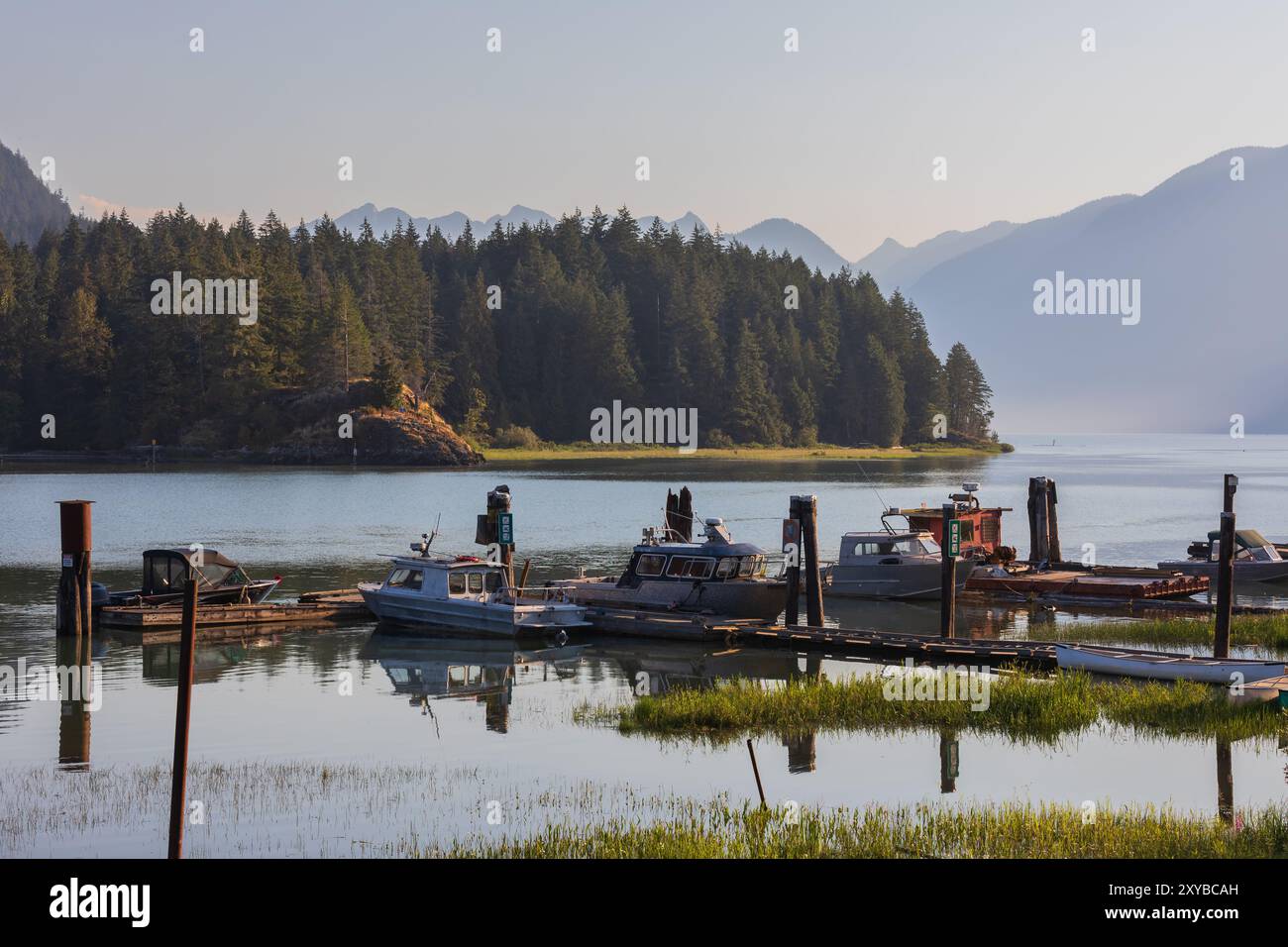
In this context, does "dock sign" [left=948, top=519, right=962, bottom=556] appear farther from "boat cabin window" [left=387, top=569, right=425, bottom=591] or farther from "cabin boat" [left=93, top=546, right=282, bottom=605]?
"cabin boat" [left=93, top=546, right=282, bottom=605]

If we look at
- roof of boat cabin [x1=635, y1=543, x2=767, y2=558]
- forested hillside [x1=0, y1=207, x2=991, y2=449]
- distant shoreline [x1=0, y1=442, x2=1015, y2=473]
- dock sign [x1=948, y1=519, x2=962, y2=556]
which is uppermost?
forested hillside [x1=0, y1=207, x2=991, y2=449]

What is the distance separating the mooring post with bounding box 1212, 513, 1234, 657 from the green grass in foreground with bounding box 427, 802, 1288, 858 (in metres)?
12.7

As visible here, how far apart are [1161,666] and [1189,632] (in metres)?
9.19

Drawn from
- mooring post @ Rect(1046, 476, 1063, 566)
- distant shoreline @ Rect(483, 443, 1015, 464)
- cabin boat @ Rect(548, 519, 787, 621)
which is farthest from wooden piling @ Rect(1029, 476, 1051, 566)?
distant shoreline @ Rect(483, 443, 1015, 464)

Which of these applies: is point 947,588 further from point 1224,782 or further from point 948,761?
point 1224,782

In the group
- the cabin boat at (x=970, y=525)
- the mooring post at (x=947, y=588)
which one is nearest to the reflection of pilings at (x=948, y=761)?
the mooring post at (x=947, y=588)

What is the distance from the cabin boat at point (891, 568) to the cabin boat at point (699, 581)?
6990 millimetres

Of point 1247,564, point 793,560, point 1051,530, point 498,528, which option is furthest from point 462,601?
point 1247,564

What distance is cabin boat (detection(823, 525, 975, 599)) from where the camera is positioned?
151 feet

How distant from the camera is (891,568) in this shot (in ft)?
152

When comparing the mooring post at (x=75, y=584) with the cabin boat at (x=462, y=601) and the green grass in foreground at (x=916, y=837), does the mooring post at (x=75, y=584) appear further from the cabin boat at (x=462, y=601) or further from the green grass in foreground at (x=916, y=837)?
the green grass in foreground at (x=916, y=837)

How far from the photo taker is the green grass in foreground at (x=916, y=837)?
15.9 meters

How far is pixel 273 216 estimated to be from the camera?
194m

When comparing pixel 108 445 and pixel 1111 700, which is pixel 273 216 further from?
pixel 1111 700
